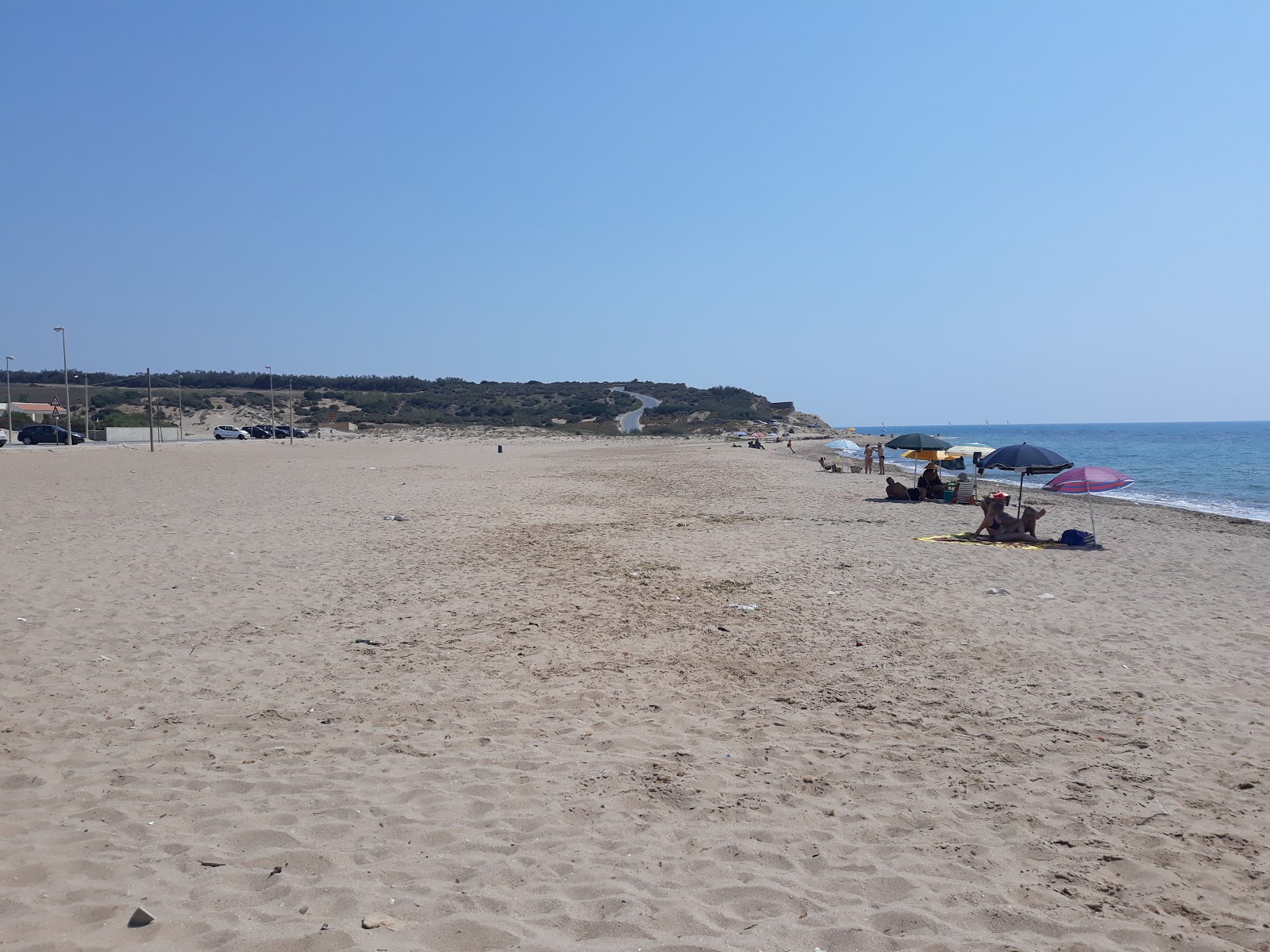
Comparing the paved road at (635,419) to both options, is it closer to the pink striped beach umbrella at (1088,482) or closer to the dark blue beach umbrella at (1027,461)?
the dark blue beach umbrella at (1027,461)

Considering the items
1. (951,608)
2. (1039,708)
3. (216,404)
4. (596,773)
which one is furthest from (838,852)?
(216,404)

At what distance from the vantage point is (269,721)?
5.45 metres

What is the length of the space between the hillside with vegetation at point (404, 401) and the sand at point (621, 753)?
6042 centimetres

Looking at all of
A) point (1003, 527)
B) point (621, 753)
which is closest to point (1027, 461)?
point (1003, 527)

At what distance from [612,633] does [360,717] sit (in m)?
2.66

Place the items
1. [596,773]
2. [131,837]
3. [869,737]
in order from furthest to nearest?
[869,737], [596,773], [131,837]

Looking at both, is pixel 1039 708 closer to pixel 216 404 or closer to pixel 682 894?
pixel 682 894

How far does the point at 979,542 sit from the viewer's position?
45.9ft

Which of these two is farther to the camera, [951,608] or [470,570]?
[470,570]

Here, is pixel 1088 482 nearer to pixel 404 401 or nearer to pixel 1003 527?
pixel 1003 527

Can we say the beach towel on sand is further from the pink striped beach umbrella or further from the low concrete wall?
the low concrete wall

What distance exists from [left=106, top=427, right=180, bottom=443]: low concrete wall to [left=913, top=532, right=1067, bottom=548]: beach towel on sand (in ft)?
162

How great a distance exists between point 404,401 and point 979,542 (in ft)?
304

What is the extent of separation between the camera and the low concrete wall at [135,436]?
53000mm
